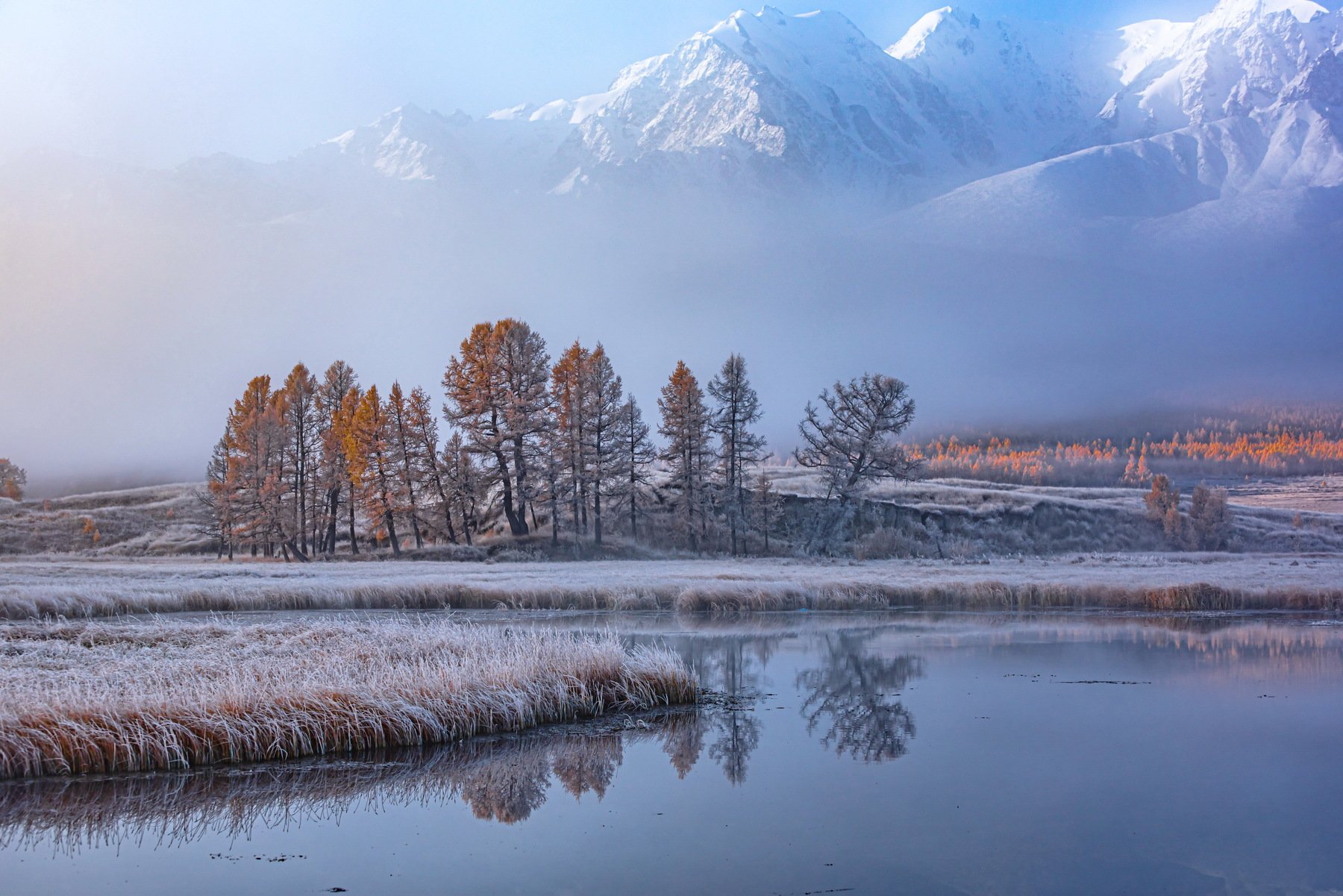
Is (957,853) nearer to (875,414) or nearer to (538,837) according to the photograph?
(538,837)

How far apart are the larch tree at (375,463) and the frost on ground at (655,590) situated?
14.6m

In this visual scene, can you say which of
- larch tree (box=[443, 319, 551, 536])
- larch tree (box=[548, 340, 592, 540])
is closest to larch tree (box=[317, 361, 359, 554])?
larch tree (box=[443, 319, 551, 536])

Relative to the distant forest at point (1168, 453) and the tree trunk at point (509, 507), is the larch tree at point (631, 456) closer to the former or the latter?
the tree trunk at point (509, 507)

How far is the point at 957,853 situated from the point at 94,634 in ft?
65.2

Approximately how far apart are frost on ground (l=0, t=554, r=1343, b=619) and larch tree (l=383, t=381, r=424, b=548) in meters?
15.5

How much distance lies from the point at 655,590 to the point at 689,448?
82.5ft

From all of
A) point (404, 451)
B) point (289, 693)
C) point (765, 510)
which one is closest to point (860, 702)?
point (289, 693)

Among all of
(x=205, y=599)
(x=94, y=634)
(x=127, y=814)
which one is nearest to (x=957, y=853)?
(x=127, y=814)

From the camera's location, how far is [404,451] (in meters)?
56.0

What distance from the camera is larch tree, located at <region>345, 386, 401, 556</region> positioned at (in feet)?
181

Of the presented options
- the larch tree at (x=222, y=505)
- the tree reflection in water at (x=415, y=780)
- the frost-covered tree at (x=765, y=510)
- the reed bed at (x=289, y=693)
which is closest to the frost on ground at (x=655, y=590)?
the reed bed at (x=289, y=693)

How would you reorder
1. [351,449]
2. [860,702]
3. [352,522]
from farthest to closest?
[352,522] → [351,449] → [860,702]

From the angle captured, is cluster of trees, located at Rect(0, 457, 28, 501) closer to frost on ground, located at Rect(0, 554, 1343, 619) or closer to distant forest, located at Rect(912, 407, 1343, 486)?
frost on ground, located at Rect(0, 554, 1343, 619)

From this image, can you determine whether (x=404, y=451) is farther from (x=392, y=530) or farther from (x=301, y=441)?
(x=301, y=441)
